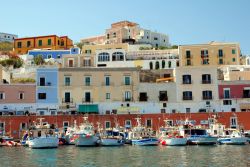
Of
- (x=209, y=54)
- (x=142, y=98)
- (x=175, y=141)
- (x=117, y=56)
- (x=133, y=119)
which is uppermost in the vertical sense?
(x=117, y=56)

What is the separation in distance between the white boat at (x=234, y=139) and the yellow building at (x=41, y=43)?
175 ft

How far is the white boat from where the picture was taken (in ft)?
145

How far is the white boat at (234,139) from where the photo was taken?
44250 millimetres

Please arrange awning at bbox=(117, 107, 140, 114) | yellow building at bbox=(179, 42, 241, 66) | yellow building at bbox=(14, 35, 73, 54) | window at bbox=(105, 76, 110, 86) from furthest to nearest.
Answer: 1. yellow building at bbox=(14, 35, 73, 54)
2. yellow building at bbox=(179, 42, 241, 66)
3. window at bbox=(105, 76, 110, 86)
4. awning at bbox=(117, 107, 140, 114)

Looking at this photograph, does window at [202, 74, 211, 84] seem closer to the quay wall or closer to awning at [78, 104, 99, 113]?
the quay wall

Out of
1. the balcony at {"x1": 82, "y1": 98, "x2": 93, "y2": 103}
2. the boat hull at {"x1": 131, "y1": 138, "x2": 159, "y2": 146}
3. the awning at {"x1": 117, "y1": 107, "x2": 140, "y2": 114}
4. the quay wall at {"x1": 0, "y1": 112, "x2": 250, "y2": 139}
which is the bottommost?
the boat hull at {"x1": 131, "y1": 138, "x2": 159, "y2": 146}

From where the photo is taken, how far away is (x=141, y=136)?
151 feet

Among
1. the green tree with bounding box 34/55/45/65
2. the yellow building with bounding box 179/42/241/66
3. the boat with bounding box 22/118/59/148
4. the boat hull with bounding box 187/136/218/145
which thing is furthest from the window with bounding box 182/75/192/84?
the green tree with bounding box 34/55/45/65

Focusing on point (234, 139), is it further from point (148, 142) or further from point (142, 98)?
point (142, 98)

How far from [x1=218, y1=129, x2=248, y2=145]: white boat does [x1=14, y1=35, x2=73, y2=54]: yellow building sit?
53.4m

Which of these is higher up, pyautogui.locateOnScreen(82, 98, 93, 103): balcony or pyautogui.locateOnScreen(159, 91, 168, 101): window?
pyautogui.locateOnScreen(159, 91, 168, 101): window

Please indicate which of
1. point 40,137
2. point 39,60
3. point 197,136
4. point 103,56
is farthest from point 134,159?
point 39,60

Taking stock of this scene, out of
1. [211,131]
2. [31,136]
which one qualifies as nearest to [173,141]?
[211,131]

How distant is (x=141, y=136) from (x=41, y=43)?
51.4 meters
